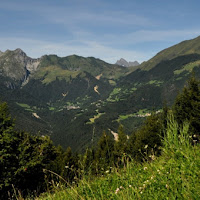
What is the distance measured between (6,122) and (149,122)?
67.6 feet

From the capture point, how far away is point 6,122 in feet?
75.7

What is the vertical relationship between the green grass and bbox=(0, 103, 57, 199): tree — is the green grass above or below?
above

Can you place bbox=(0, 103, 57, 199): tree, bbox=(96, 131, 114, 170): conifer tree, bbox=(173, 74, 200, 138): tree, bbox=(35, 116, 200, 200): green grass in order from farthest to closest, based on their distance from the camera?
1. bbox=(173, 74, 200, 138): tree
2. bbox=(0, 103, 57, 199): tree
3. bbox=(96, 131, 114, 170): conifer tree
4. bbox=(35, 116, 200, 200): green grass

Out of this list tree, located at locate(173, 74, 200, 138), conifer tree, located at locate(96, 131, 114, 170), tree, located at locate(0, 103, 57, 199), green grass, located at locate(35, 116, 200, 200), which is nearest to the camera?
green grass, located at locate(35, 116, 200, 200)

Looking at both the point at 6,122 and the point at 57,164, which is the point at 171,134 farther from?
the point at 57,164

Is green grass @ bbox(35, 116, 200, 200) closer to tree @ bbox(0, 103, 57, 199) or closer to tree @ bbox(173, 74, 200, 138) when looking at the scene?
tree @ bbox(0, 103, 57, 199)

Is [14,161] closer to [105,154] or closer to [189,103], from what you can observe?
[105,154]

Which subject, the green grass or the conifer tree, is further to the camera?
the conifer tree

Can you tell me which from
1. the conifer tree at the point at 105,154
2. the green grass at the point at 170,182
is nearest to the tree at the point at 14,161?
the conifer tree at the point at 105,154

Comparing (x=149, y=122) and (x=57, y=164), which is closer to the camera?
(x=149, y=122)

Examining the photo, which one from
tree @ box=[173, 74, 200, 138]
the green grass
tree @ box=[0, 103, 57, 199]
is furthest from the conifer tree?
tree @ box=[173, 74, 200, 138]

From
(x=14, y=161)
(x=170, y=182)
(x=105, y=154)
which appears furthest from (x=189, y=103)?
(x=170, y=182)

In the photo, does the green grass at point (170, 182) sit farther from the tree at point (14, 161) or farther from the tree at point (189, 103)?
the tree at point (189, 103)

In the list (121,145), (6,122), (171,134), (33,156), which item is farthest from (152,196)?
(121,145)
